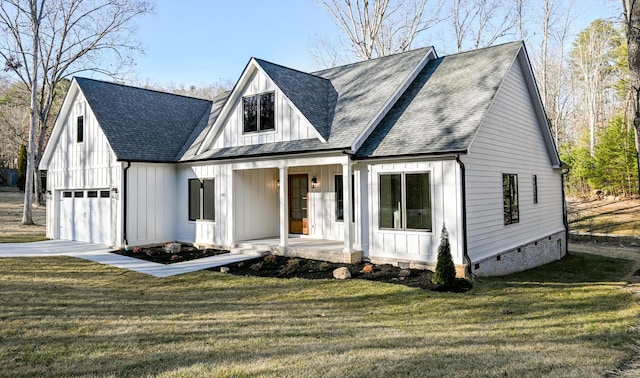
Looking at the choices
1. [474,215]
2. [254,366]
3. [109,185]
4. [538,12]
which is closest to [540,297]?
[474,215]

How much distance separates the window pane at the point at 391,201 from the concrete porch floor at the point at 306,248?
43.8 inches

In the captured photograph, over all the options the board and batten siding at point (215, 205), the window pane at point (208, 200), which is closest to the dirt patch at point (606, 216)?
the board and batten siding at point (215, 205)

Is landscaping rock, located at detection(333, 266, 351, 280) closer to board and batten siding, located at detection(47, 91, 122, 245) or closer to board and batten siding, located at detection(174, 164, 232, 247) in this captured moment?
board and batten siding, located at detection(174, 164, 232, 247)

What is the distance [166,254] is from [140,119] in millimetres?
5809

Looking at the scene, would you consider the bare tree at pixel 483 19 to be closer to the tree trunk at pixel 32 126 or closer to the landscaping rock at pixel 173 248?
the landscaping rock at pixel 173 248

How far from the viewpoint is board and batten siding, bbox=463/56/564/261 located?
931 centimetres

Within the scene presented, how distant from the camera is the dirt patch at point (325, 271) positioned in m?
8.33

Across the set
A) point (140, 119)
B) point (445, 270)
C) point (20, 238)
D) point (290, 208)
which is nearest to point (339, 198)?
point (290, 208)

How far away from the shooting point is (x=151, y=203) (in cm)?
1366

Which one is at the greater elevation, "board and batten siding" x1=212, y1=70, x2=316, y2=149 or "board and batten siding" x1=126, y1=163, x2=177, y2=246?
"board and batten siding" x1=212, y1=70, x2=316, y2=149

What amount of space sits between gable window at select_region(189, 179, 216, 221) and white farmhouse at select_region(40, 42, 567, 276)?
0.06m

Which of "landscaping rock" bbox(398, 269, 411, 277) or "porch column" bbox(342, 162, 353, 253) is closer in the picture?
"landscaping rock" bbox(398, 269, 411, 277)

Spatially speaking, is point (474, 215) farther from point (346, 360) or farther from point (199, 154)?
point (199, 154)

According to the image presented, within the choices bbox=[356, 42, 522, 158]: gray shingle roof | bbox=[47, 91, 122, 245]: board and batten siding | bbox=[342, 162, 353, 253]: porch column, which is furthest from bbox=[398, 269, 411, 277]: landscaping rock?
bbox=[47, 91, 122, 245]: board and batten siding
